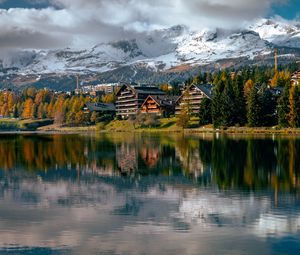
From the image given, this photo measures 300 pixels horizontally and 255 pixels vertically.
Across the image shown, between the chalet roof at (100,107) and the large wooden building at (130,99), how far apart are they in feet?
8.54

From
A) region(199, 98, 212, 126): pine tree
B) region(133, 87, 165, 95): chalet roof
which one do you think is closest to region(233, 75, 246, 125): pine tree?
region(199, 98, 212, 126): pine tree

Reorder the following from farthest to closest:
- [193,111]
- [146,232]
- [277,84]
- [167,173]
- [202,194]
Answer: [277,84]
[193,111]
[167,173]
[202,194]
[146,232]

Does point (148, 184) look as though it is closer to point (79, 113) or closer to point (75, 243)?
point (75, 243)

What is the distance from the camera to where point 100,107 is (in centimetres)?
19275

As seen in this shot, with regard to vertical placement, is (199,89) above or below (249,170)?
above

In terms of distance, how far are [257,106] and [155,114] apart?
53.4m

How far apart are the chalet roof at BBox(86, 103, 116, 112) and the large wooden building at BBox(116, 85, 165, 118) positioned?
102 inches

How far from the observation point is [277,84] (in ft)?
539

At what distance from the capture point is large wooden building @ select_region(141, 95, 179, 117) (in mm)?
168250

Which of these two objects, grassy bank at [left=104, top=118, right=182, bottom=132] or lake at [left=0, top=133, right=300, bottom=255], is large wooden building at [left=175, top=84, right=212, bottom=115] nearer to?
grassy bank at [left=104, top=118, right=182, bottom=132]

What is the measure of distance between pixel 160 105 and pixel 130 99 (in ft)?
87.1

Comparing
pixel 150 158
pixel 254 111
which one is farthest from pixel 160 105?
pixel 150 158

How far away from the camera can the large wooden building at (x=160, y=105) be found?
552ft

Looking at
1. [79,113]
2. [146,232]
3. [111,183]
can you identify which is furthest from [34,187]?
[79,113]
